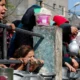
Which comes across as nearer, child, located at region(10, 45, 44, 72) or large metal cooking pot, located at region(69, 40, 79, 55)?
child, located at region(10, 45, 44, 72)

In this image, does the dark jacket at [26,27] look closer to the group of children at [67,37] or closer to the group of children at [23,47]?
the group of children at [23,47]

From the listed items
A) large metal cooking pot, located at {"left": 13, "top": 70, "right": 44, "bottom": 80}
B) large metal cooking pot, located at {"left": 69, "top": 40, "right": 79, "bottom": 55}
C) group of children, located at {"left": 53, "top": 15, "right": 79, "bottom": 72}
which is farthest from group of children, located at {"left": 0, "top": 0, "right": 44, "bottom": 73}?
large metal cooking pot, located at {"left": 69, "top": 40, "right": 79, "bottom": 55}

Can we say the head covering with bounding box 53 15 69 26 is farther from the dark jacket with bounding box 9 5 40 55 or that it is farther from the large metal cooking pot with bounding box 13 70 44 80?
the large metal cooking pot with bounding box 13 70 44 80

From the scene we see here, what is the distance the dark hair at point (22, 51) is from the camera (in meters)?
5.03

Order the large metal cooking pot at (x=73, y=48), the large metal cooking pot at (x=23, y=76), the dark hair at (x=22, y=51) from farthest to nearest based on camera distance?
the large metal cooking pot at (x=73, y=48) < the dark hair at (x=22, y=51) < the large metal cooking pot at (x=23, y=76)

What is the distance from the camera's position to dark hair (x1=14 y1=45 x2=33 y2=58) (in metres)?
5.03

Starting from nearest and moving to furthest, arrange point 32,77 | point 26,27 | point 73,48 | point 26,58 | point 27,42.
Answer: point 32,77 → point 26,58 → point 27,42 → point 26,27 → point 73,48

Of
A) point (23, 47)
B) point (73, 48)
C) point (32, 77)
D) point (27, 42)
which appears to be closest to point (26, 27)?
point (27, 42)

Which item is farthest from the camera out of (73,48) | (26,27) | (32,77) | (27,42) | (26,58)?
(73,48)

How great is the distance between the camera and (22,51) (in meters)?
5.05

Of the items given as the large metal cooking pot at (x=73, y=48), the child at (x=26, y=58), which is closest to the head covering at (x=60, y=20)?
the large metal cooking pot at (x=73, y=48)

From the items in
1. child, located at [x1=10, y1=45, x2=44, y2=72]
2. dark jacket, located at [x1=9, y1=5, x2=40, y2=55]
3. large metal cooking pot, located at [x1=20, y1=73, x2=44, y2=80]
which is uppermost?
dark jacket, located at [x1=9, y1=5, x2=40, y2=55]

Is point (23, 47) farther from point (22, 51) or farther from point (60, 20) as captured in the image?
point (60, 20)

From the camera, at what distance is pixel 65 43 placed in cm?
630
